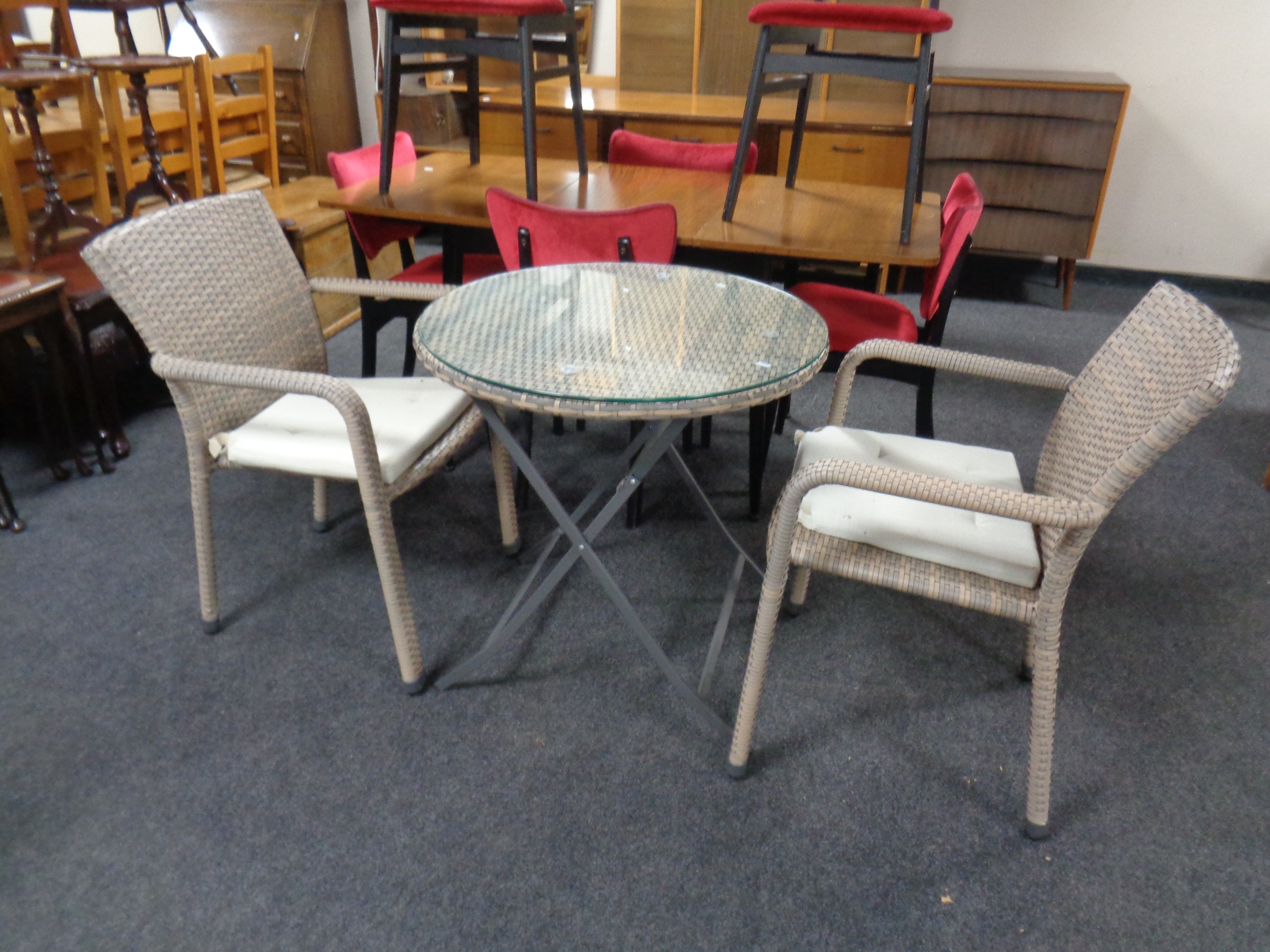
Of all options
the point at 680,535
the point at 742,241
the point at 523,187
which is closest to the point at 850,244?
the point at 742,241

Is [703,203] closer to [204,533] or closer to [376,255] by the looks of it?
[376,255]

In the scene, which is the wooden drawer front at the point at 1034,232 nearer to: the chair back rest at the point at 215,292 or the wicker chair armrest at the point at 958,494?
the wicker chair armrest at the point at 958,494

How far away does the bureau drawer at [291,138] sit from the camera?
4449 mm

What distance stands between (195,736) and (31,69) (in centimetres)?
220

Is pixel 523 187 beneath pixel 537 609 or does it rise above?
above

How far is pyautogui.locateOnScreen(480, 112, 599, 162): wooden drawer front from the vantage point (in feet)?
12.5

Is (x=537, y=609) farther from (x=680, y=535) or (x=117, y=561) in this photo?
(x=117, y=561)

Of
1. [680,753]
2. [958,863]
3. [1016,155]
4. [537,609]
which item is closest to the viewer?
[958,863]

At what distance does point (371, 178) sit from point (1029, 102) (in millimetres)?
2640

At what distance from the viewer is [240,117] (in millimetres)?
A: 3744

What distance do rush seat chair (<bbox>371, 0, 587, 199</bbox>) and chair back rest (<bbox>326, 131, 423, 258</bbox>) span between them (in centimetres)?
12

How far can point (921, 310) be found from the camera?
2.24 metres

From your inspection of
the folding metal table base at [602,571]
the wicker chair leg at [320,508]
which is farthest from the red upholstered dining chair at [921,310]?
the wicker chair leg at [320,508]

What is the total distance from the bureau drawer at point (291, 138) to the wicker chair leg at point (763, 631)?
4118mm
